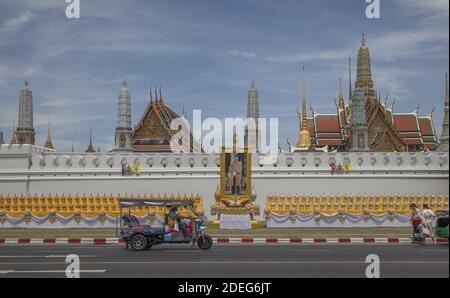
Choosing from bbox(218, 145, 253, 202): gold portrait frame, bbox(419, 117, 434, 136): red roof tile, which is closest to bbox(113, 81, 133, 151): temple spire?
bbox(218, 145, 253, 202): gold portrait frame

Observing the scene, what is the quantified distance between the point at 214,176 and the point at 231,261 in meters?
18.7

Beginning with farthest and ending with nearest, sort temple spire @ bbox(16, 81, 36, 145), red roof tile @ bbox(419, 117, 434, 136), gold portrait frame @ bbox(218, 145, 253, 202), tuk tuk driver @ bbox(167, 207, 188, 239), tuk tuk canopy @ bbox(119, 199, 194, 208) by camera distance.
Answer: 1. red roof tile @ bbox(419, 117, 434, 136)
2. temple spire @ bbox(16, 81, 36, 145)
3. gold portrait frame @ bbox(218, 145, 253, 202)
4. tuk tuk canopy @ bbox(119, 199, 194, 208)
5. tuk tuk driver @ bbox(167, 207, 188, 239)

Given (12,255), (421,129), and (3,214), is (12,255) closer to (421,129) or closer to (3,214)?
(3,214)

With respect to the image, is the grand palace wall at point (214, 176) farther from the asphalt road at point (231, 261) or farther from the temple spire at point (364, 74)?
the temple spire at point (364, 74)

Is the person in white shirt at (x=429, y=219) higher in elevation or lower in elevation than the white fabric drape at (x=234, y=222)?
higher

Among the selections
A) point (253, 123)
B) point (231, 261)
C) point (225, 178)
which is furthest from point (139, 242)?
point (253, 123)

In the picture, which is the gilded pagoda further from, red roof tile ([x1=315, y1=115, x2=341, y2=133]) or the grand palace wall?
the grand palace wall

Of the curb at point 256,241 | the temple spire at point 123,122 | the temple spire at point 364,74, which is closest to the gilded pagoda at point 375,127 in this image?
the temple spire at point 364,74

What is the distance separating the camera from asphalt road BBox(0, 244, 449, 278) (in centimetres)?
1112

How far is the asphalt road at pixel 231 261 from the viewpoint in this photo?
11125 mm

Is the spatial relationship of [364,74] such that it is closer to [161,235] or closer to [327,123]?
[327,123]

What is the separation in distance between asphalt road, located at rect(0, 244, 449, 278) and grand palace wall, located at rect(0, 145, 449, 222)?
14.3m

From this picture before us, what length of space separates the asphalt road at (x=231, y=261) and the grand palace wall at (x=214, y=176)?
14.3 meters

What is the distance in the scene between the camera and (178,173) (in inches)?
1261
